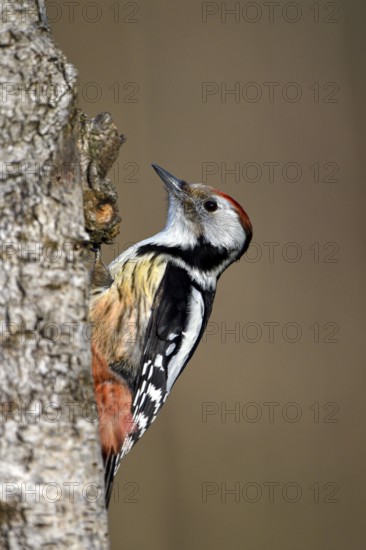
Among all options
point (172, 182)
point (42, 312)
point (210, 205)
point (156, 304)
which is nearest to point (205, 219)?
point (210, 205)

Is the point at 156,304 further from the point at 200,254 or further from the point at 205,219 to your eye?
the point at 205,219

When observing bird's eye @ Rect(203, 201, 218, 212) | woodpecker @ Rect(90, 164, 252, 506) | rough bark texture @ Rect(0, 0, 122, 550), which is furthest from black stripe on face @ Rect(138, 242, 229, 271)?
rough bark texture @ Rect(0, 0, 122, 550)

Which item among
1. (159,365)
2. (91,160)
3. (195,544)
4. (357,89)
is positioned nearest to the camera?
(91,160)

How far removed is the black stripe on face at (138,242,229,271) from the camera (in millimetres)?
2701

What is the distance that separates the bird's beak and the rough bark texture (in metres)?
1.19

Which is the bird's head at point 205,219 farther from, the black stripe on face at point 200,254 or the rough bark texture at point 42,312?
the rough bark texture at point 42,312

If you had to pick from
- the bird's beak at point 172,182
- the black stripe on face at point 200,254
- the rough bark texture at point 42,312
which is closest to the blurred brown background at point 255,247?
the bird's beak at point 172,182

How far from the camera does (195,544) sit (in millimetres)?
2867

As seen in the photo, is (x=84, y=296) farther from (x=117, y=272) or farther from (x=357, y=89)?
(x=357, y=89)

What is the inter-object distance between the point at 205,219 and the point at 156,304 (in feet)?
1.51

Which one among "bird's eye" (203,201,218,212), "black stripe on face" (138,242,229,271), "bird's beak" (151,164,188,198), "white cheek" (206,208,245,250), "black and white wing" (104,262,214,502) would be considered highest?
"bird's beak" (151,164,188,198)

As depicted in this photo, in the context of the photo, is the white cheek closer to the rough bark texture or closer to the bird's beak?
the bird's beak

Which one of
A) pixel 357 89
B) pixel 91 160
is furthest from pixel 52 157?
pixel 357 89

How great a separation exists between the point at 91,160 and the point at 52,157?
0.29 meters
